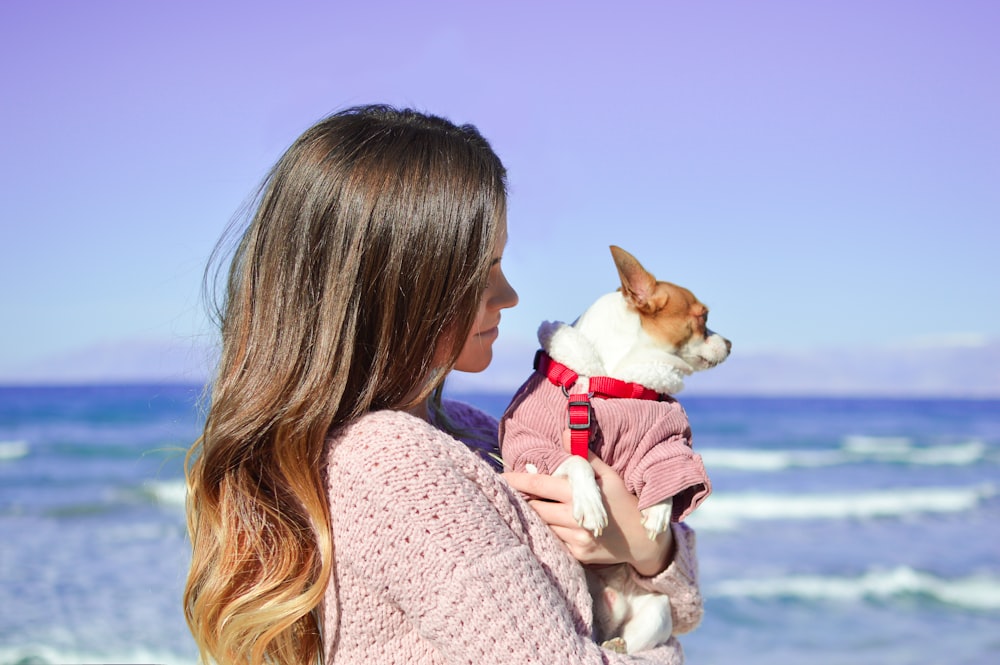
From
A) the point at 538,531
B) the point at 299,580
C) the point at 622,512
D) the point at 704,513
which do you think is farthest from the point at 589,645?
the point at 704,513

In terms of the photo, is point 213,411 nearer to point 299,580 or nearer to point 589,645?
point 299,580

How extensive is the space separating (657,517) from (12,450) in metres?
16.9

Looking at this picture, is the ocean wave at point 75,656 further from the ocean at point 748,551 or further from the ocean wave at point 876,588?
the ocean wave at point 876,588

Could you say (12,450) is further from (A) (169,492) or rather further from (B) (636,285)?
(B) (636,285)

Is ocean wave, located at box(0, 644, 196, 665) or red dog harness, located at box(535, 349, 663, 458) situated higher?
red dog harness, located at box(535, 349, 663, 458)

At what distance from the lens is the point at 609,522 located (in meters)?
1.81

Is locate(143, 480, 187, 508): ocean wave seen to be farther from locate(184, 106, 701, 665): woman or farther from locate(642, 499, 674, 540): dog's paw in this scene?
locate(642, 499, 674, 540): dog's paw

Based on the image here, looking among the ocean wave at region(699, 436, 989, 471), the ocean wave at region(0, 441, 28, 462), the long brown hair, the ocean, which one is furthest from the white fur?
the ocean wave at region(0, 441, 28, 462)

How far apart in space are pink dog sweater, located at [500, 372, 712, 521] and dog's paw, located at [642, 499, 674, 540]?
0.02 metres

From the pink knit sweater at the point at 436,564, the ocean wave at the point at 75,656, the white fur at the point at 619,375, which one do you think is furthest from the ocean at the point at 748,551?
the white fur at the point at 619,375

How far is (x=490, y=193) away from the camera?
1730mm

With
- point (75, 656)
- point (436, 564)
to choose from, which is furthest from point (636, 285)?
point (75, 656)

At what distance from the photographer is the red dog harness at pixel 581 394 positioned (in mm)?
1858

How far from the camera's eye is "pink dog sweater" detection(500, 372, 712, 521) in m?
1.84
